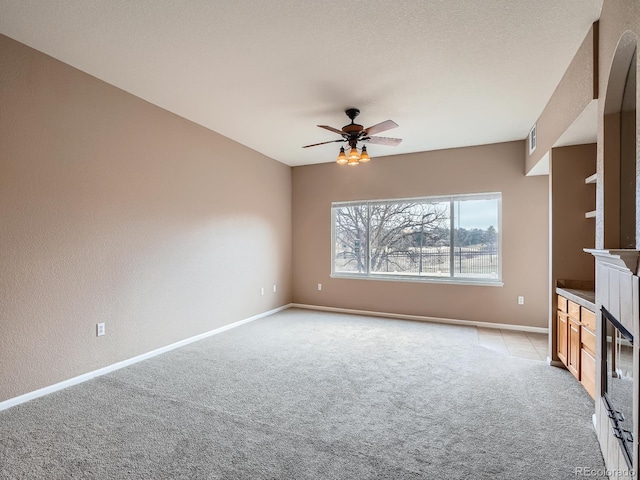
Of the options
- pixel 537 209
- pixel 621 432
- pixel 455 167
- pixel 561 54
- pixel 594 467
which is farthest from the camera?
pixel 455 167

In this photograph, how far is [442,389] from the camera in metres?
2.76

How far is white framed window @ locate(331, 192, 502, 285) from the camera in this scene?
4.99 meters

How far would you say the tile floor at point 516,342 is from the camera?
145 inches

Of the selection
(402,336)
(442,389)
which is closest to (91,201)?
(442,389)

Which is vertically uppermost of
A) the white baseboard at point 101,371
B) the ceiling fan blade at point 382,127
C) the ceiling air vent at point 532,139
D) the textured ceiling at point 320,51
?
the textured ceiling at point 320,51

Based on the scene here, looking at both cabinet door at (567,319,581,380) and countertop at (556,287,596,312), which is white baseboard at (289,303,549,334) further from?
cabinet door at (567,319,581,380)

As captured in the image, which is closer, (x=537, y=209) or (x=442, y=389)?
(x=442, y=389)

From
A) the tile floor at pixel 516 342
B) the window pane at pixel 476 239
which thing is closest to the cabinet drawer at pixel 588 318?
the tile floor at pixel 516 342

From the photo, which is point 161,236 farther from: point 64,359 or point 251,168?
point 251,168

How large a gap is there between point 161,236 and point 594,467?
411cm

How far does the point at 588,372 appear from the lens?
→ 2600mm

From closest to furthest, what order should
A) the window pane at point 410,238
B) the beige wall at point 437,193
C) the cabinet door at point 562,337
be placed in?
1. the cabinet door at point 562,337
2. the beige wall at point 437,193
3. the window pane at point 410,238

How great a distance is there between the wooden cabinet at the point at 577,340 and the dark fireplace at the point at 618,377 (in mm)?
648

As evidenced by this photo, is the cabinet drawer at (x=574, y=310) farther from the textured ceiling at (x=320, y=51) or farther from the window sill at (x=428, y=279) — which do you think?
the textured ceiling at (x=320, y=51)
